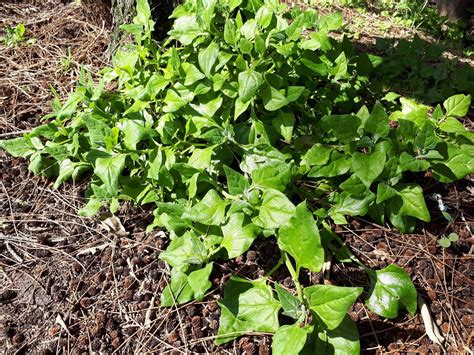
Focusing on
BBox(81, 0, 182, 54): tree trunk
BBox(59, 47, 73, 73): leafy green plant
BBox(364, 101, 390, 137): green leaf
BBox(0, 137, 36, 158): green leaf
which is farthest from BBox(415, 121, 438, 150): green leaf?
BBox(59, 47, 73, 73): leafy green plant

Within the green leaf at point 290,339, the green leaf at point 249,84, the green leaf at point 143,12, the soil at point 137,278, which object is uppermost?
the green leaf at point 143,12

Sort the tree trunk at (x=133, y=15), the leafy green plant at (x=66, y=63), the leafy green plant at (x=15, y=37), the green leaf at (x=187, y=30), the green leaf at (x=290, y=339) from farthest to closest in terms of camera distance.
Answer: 1. the leafy green plant at (x=15, y=37)
2. the leafy green plant at (x=66, y=63)
3. the tree trunk at (x=133, y=15)
4. the green leaf at (x=187, y=30)
5. the green leaf at (x=290, y=339)

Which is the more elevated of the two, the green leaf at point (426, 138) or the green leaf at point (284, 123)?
Result: the green leaf at point (426, 138)

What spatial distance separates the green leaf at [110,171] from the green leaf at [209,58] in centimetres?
52

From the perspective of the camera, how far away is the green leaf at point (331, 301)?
1504 millimetres

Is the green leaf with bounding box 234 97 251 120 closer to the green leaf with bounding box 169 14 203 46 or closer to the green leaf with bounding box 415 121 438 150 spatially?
the green leaf with bounding box 169 14 203 46

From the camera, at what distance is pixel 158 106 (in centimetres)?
234

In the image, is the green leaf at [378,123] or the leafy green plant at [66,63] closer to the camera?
the green leaf at [378,123]

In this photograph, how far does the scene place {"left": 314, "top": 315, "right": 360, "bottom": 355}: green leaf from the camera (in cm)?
161

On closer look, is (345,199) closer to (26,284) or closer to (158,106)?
(158,106)

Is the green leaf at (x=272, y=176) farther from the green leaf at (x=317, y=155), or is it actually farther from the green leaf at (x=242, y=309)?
the green leaf at (x=242, y=309)

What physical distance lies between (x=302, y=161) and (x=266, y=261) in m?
0.47

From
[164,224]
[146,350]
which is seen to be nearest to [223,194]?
[164,224]

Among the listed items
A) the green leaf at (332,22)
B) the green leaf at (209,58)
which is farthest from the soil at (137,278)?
the green leaf at (332,22)
